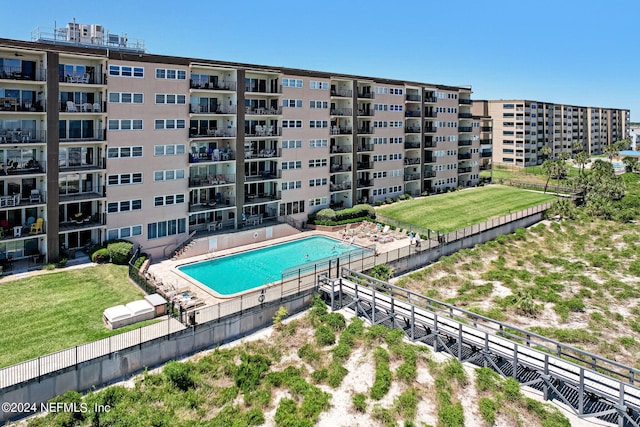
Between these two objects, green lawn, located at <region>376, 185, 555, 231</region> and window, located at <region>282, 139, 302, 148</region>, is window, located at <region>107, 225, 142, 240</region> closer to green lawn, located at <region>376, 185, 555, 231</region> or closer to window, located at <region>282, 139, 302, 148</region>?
window, located at <region>282, 139, 302, 148</region>

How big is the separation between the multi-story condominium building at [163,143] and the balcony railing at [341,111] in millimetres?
138

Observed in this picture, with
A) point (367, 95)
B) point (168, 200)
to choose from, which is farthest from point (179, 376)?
point (367, 95)

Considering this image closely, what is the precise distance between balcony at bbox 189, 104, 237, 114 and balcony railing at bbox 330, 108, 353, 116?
544 inches

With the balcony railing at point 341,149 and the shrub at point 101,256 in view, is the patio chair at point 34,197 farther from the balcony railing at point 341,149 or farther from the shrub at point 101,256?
the balcony railing at point 341,149

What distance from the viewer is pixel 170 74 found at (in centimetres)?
4131

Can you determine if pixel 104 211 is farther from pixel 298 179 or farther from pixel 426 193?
pixel 426 193

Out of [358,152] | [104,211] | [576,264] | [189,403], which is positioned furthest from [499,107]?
[189,403]

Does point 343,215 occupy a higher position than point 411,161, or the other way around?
point 411,161

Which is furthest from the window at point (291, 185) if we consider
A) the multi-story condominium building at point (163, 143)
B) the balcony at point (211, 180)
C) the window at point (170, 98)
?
the window at point (170, 98)

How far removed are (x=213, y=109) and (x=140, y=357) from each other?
27.4 metres

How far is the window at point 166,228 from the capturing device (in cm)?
4162

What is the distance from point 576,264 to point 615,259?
5386 mm

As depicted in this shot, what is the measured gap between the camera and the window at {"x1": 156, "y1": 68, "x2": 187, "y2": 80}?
4062 centimetres

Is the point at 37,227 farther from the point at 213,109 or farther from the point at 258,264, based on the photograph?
the point at 213,109
